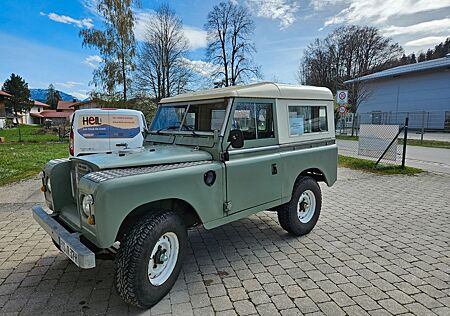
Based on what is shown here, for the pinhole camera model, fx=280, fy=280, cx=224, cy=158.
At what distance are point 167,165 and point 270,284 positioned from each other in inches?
68.0

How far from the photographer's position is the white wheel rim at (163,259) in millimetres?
2748

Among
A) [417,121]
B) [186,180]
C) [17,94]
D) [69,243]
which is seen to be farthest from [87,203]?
[17,94]

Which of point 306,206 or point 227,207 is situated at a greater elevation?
point 227,207

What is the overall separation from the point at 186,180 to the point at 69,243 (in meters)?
1.18

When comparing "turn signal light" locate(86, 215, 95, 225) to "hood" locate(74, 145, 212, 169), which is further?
"hood" locate(74, 145, 212, 169)

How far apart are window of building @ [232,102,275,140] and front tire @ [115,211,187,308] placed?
1384mm

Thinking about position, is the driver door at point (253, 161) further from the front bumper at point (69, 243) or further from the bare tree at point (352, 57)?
the bare tree at point (352, 57)

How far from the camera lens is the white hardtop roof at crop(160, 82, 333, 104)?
3.45m

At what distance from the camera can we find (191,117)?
3.75 metres

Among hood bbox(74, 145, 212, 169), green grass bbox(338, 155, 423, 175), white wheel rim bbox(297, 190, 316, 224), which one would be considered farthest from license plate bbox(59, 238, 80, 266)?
green grass bbox(338, 155, 423, 175)

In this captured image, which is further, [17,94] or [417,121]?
[17,94]

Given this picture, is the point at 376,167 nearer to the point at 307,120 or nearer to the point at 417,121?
the point at 307,120

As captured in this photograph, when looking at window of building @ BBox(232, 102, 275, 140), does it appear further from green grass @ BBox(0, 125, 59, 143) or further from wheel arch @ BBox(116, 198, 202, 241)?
green grass @ BBox(0, 125, 59, 143)

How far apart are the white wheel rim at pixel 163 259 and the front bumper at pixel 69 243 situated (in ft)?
1.90
